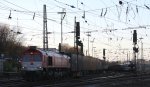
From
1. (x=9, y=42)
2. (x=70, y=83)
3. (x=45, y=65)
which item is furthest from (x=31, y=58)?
(x=9, y=42)

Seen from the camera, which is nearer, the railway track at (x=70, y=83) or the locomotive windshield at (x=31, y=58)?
the railway track at (x=70, y=83)

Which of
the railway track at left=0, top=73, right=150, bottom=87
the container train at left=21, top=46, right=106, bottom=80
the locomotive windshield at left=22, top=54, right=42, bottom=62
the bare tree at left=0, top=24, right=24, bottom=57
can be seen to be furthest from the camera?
the bare tree at left=0, top=24, right=24, bottom=57

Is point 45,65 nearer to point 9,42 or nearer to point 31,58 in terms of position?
point 31,58

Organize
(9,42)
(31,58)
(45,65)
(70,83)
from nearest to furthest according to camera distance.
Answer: (70,83) → (31,58) → (45,65) → (9,42)

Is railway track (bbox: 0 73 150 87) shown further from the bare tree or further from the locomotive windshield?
the bare tree

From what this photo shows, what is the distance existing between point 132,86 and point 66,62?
23.2 metres

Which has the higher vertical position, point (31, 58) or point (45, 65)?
point (31, 58)

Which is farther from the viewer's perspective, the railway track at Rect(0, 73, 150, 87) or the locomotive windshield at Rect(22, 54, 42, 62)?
the locomotive windshield at Rect(22, 54, 42, 62)

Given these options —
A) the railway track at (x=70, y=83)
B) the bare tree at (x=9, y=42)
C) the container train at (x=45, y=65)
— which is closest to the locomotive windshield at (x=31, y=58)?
the container train at (x=45, y=65)

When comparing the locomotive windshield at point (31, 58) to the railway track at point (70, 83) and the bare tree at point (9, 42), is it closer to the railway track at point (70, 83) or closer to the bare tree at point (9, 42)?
the railway track at point (70, 83)

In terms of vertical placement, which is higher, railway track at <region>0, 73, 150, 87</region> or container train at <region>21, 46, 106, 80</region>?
container train at <region>21, 46, 106, 80</region>

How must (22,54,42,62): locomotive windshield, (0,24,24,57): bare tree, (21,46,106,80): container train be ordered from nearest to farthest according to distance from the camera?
(21,46,106,80): container train → (22,54,42,62): locomotive windshield → (0,24,24,57): bare tree

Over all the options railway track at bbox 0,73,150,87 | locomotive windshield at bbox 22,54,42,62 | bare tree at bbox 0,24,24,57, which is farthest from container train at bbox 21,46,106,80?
bare tree at bbox 0,24,24,57

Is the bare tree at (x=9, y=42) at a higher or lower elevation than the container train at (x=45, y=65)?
higher
